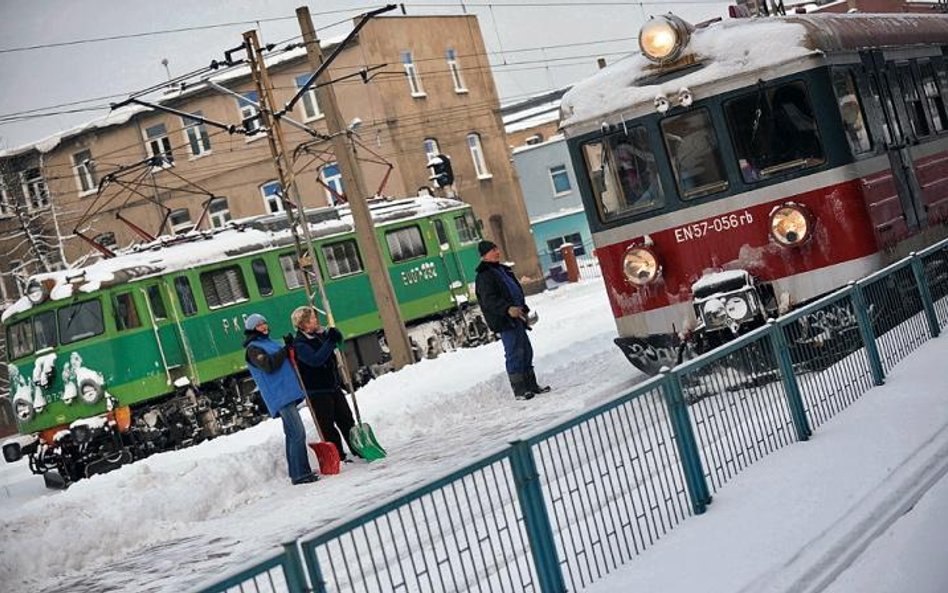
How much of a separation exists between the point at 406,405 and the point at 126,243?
2957 centimetres

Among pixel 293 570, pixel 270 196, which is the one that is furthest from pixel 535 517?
pixel 270 196

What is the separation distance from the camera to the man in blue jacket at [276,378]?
13641mm

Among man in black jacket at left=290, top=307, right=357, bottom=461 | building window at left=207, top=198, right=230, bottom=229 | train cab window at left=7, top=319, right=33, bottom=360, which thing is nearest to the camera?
man in black jacket at left=290, top=307, right=357, bottom=461

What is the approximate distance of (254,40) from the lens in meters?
21.1

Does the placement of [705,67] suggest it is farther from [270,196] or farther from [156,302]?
[270,196]

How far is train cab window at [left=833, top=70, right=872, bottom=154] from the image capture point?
1293 cm

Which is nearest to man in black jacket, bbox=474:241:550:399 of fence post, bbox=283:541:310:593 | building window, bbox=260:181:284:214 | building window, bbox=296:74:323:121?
fence post, bbox=283:541:310:593

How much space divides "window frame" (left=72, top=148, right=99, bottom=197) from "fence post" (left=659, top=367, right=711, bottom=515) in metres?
38.4

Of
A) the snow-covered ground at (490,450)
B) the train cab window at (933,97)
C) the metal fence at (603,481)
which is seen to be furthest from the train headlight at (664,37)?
the train cab window at (933,97)

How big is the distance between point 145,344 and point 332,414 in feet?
32.3

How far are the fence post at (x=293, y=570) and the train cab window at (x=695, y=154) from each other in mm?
8731

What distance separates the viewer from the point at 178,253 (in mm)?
24906

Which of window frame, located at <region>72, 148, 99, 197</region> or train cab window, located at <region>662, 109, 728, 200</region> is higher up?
window frame, located at <region>72, 148, 99, 197</region>

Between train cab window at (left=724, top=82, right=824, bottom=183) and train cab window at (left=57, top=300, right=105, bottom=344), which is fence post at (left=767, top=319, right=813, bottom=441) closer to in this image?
train cab window at (left=724, top=82, right=824, bottom=183)
